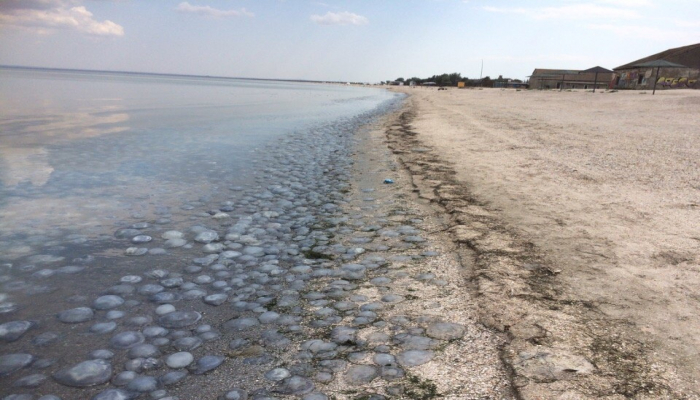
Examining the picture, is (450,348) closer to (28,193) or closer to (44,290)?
(44,290)

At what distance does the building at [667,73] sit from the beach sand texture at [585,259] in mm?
38735

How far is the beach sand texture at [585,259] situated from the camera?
2.07 meters

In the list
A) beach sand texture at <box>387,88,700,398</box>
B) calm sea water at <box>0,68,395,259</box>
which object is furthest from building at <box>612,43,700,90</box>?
calm sea water at <box>0,68,395,259</box>

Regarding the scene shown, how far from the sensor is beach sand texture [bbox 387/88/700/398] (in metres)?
2.07

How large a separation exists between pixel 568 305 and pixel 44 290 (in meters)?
3.79

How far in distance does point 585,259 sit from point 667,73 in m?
52.6

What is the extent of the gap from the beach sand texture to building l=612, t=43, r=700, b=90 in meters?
38.7

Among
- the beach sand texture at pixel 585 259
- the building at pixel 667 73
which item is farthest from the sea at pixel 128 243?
the building at pixel 667 73

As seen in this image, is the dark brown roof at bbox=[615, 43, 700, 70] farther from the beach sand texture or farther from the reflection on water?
the reflection on water

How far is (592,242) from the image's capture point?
3.65 metres

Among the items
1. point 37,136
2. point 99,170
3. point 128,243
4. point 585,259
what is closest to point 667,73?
point 585,259

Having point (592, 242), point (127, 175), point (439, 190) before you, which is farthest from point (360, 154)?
point (592, 242)

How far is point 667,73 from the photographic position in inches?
1687

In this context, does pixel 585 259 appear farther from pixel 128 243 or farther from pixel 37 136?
pixel 37 136
